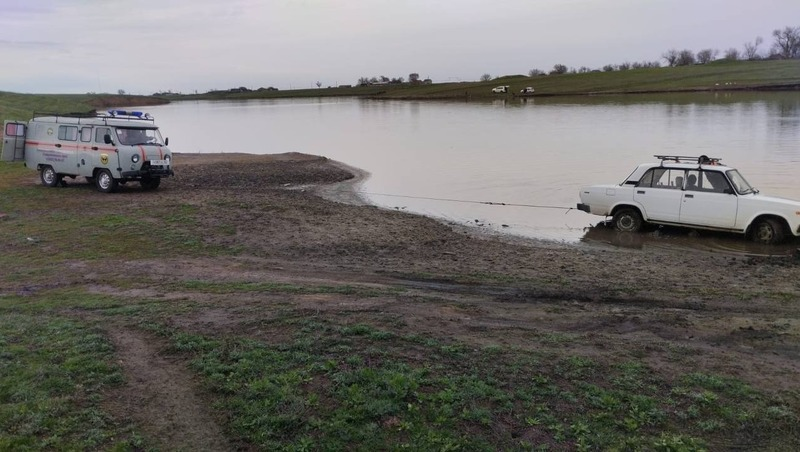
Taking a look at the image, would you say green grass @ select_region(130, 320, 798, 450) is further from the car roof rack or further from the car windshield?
the car roof rack

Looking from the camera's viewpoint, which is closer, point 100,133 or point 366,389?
point 366,389

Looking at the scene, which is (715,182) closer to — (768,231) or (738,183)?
(738,183)

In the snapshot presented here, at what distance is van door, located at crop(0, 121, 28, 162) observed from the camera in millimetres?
21172

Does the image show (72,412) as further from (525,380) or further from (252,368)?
(525,380)

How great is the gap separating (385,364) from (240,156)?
3138 cm

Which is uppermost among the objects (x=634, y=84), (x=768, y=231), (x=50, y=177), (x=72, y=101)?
(x=634, y=84)

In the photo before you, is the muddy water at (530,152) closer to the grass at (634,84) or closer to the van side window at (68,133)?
the van side window at (68,133)

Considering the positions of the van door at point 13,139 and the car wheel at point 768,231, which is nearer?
the car wheel at point 768,231

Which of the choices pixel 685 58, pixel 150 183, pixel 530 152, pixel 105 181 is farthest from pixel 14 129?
pixel 685 58

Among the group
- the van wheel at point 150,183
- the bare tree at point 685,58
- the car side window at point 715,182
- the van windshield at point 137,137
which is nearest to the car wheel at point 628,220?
the car side window at point 715,182

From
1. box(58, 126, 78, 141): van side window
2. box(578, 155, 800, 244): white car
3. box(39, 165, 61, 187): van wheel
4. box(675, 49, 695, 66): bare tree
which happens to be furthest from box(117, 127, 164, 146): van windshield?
box(675, 49, 695, 66): bare tree

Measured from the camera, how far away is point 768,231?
13.2m

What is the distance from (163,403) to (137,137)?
17.2 metres

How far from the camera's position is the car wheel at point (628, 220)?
14.9 meters
